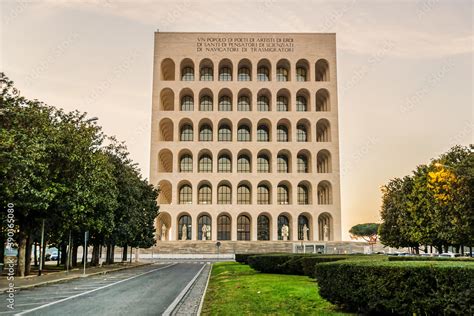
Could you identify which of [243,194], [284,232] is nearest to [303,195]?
[284,232]

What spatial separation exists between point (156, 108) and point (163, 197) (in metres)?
16.0

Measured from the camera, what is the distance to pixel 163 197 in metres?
88.4

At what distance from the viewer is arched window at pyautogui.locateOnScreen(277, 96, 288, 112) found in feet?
291

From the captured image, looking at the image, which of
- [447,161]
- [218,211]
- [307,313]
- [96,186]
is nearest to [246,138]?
[218,211]

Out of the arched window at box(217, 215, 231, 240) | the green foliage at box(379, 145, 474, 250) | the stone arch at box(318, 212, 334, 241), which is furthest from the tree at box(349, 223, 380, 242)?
the green foliage at box(379, 145, 474, 250)

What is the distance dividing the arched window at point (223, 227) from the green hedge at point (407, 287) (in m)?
73.7

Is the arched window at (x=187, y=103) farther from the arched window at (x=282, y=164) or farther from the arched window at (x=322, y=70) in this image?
the arched window at (x=322, y=70)

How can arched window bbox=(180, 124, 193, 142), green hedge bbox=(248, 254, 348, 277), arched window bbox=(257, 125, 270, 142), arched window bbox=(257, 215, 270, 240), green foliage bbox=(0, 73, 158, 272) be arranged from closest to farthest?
green foliage bbox=(0, 73, 158, 272) → green hedge bbox=(248, 254, 348, 277) → arched window bbox=(257, 215, 270, 240) → arched window bbox=(257, 125, 270, 142) → arched window bbox=(180, 124, 193, 142)

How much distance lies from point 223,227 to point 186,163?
42.0 feet

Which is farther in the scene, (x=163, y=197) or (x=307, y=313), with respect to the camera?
(x=163, y=197)

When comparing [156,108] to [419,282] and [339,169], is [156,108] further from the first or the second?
[419,282]

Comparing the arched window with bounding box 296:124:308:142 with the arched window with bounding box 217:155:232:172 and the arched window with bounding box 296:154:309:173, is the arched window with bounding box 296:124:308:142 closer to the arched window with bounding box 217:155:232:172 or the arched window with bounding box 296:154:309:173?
the arched window with bounding box 296:154:309:173

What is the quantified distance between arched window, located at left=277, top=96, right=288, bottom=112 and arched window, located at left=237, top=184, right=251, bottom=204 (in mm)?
15342

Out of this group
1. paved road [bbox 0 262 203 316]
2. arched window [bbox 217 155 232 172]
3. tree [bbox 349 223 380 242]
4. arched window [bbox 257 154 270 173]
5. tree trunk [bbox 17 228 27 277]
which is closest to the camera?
paved road [bbox 0 262 203 316]
